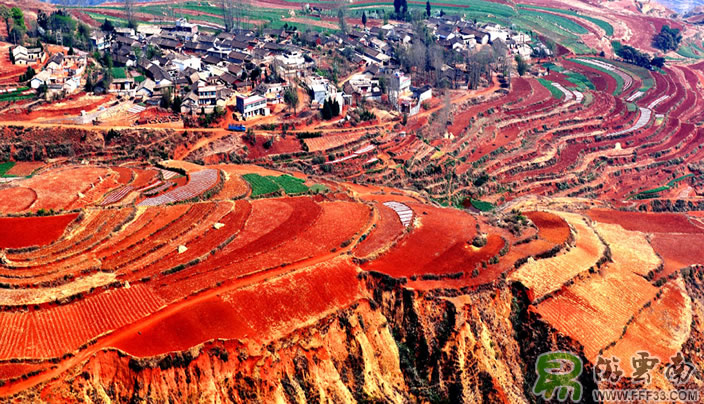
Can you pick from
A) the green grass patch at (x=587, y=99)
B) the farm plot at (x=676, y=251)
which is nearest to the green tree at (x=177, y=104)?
the farm plot at (x=676, y=251)

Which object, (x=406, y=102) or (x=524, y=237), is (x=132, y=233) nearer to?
(x=524, y=237)

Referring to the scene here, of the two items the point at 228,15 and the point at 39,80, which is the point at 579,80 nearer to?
the point at 228,15

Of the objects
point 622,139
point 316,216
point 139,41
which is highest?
point 139,41

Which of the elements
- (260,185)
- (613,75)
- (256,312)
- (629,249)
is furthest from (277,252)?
(613,75)

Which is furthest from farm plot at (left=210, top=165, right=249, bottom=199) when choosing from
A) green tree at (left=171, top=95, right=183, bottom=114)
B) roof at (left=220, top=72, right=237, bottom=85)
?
roof at (left=220, top=72, right=237, bottom=85)

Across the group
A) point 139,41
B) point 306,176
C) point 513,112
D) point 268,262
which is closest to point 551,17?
point 513,112

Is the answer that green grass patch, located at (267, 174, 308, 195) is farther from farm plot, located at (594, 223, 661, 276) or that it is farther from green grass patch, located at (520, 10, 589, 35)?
green grass patch, located at (520, 10, 589, 35)
